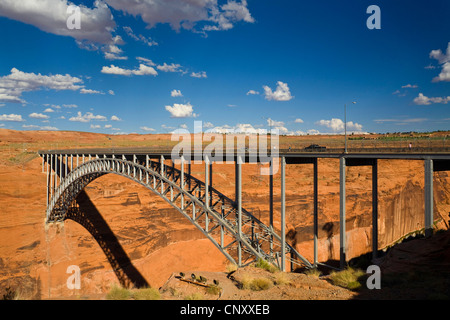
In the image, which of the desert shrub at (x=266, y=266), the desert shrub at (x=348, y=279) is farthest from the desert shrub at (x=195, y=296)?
the desert shrub at (x=348, y=279)

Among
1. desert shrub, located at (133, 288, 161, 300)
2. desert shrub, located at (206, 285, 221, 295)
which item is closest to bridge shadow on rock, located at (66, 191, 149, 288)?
desert shrub, located at (133, 288, 161, 300)

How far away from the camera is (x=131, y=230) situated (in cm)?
3244

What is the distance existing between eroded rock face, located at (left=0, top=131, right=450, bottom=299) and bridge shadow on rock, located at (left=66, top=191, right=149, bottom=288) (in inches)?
4.3

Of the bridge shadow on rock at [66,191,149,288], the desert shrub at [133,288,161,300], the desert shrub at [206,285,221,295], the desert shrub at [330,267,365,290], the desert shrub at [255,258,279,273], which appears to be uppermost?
the desert shrub at [330,267,365,290]

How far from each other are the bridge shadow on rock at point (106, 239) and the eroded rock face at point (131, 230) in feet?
0.36

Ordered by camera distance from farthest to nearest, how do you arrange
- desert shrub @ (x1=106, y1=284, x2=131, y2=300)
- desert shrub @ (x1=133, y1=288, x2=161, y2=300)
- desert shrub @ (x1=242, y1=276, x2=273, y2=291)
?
desert shrub @ (x1=242, y1=276, x2=273, y2=291) < desert shrub @ (x1=106, y1=284, x2=131, y2=300) < desert shrub @ (x1=133, y1=288, x2=161, y2=300)

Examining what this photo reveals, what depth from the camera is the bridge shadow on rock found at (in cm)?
2964

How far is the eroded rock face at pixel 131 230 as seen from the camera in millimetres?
27875

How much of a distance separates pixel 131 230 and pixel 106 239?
287cm

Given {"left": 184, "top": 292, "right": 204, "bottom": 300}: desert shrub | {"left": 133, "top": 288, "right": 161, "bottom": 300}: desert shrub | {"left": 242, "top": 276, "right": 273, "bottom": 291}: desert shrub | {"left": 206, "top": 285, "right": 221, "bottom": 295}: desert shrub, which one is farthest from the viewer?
{"left": 242, "top": 276, "right": 273, "bottom": 291}: desert shrub

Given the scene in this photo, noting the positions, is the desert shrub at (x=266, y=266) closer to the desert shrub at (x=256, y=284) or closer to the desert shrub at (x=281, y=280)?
the desert shrub at (x=281, y=280)

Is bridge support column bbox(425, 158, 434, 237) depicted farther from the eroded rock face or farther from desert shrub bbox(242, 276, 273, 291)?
the eroded rock face

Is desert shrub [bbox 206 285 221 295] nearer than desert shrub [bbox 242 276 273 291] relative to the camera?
Yes
